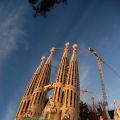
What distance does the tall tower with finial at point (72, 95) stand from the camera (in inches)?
1492

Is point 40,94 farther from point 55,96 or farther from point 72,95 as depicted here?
point 72,95

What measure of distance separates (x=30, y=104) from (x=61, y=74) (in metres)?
9.38

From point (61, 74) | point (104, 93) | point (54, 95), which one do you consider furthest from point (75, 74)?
point (104, 93)

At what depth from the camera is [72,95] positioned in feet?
136

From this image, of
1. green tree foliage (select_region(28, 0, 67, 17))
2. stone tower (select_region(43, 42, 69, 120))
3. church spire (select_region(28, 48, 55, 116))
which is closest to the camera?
green tree foliage (select_region(28, 0, 67, 17))

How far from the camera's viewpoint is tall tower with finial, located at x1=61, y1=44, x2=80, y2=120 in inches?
1492

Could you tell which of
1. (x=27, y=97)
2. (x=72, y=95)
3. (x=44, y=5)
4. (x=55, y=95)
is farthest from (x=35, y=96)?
(x=44, y=5)

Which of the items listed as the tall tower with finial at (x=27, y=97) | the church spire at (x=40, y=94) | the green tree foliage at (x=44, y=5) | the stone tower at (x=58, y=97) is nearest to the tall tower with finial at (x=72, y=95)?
the stone tower at (x=58, y=97)

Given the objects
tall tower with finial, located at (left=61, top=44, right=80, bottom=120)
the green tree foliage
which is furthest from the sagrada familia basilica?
the green tree foliage

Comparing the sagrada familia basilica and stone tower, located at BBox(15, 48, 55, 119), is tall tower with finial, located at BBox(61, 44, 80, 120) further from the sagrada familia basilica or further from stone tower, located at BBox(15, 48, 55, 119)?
stone tower, located at BBox(15, 48, 55, 119)

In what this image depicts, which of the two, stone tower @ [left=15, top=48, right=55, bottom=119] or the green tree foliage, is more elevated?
stone tower @ [left=15, top=48, right=55, bottom=119]

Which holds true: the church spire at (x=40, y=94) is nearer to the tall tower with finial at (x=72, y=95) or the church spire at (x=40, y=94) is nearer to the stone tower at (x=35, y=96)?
the stone tower at (x=35, y=96)

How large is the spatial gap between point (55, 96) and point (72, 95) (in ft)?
10.6

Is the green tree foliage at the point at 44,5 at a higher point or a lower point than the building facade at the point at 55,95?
lower
